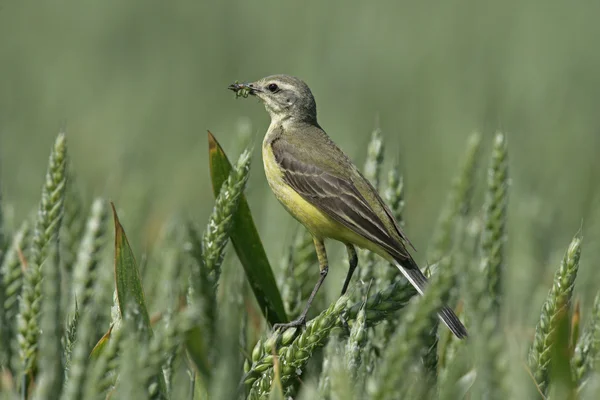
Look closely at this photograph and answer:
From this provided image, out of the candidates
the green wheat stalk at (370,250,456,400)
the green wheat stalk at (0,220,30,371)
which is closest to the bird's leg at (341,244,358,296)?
the green wheat stalk at (0,220,30,371)

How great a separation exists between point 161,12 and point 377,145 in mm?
7987

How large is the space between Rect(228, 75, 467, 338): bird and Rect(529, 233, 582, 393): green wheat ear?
0.99 metres

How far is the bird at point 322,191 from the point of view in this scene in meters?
3.80

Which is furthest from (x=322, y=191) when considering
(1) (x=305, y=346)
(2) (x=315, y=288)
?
(1) (x=305, y=346)

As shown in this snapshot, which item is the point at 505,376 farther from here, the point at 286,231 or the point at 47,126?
the point at 47,126

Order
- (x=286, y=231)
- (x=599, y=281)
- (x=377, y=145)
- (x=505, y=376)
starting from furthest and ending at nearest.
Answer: (x=286, y=231) → (x=599, y=281) → (x=377, y=145) → (x=505, y=376)

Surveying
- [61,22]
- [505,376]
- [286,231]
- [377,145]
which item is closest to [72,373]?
[505,376]

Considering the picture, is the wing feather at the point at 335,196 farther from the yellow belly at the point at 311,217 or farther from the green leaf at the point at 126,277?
the green leaf at the point at 126,277

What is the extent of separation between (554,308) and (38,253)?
140cm

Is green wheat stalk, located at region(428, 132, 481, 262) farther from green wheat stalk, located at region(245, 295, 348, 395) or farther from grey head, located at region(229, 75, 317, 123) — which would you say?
grey head, located at region(229, 75, 317, 123)

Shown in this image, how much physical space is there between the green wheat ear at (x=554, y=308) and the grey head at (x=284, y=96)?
319cm

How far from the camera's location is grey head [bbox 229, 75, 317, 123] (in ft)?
17.5

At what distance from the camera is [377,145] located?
130 inches

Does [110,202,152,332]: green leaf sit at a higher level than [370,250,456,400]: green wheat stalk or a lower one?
higher
